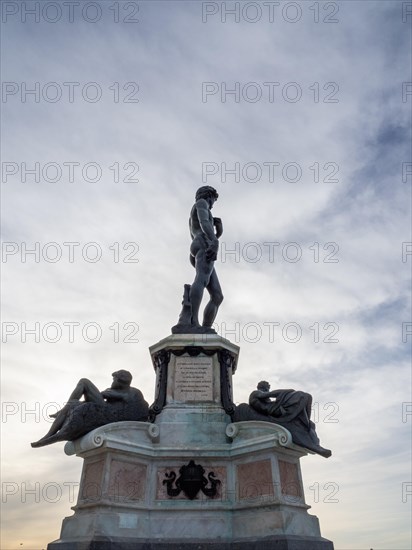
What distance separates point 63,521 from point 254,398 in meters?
4.21

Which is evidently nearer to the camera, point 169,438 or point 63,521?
point 63,521

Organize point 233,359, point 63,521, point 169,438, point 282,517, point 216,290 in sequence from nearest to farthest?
point 282,517 < point 63,521 < point 169,438 < point 233,359 < point 216,290

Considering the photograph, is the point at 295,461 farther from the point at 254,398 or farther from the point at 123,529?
the point at 123,529

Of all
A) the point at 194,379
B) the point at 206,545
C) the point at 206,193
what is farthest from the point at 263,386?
the point at 206,193

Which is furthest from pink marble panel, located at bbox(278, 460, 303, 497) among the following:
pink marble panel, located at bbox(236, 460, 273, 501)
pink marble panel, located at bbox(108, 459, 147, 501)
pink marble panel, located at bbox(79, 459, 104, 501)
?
pink marble panel, located at bbox(79, 459, 104, 501)

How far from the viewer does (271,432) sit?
998cm

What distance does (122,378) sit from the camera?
10977 millimetres

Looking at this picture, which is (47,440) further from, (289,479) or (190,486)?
(289,479)

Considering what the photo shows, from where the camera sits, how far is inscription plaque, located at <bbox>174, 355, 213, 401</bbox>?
36.7ft

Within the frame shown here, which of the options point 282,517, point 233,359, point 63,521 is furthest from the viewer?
point 233,359

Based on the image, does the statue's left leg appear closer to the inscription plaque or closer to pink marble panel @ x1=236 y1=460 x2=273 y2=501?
the inscription plaque

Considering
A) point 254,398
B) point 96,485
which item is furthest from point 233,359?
point 96,485

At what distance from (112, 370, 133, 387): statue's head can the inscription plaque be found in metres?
1.02

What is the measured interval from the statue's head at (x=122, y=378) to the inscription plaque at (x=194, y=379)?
102 centimetres
